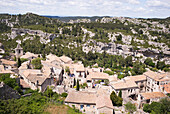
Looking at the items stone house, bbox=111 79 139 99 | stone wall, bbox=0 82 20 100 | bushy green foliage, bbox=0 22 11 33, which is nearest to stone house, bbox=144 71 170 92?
stone house, bbox=111 79 139 99

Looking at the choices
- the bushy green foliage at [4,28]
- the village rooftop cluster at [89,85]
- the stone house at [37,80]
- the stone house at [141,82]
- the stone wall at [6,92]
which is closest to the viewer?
the stone wall at [6,92]

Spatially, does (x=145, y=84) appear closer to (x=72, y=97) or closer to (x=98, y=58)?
(x=72, y=97)

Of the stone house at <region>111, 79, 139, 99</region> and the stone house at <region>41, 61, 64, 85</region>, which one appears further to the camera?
the stone house at <region>41, 61, 64, 85</region>

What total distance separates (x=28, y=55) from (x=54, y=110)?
39119 millimetres

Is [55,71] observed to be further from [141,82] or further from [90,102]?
[141,82]

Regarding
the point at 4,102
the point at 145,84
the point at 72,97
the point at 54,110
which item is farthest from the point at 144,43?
the point at 4,102

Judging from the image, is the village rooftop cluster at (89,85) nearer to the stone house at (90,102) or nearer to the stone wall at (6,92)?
the stone house at (90,102)

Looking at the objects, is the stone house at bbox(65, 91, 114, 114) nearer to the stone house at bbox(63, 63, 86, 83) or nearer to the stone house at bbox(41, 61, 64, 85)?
the stone house at bbox(41, 61, 64, 85)

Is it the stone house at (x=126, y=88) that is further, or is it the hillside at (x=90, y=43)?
the hillside at (x=90, y=43)

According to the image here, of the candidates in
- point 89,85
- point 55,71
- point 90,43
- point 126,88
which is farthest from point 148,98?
point 90,43

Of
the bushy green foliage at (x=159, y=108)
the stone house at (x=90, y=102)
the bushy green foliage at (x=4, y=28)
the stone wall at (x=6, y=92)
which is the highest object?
the bushy green foliage at (x=4, y=28)

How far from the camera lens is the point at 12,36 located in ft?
300

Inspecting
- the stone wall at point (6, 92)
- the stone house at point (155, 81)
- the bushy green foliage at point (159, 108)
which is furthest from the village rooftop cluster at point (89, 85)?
the bushy green foliage at point (159, 108)

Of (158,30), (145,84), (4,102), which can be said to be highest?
(158,30)
